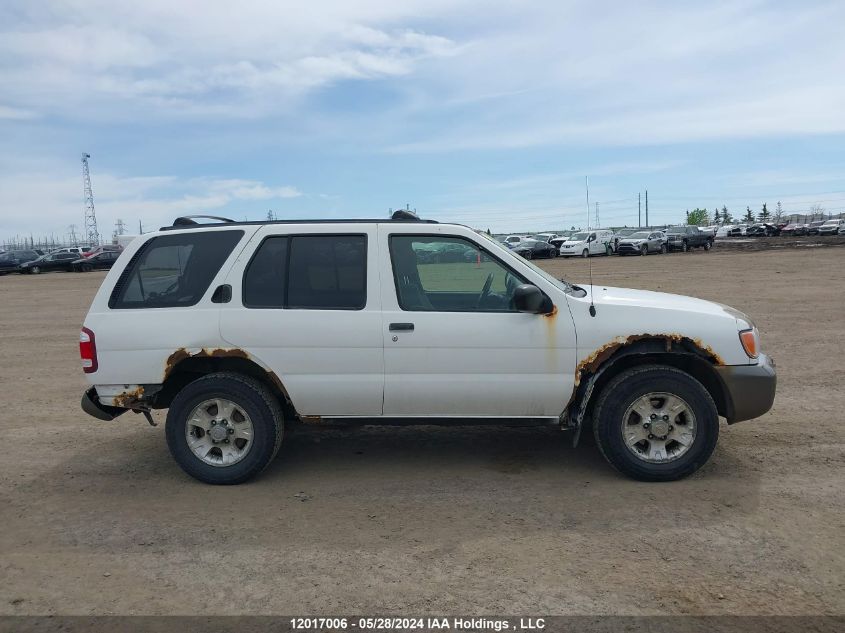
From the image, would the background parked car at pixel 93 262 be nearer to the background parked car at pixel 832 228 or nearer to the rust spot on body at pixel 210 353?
the rust spot on body at pixel 210 353

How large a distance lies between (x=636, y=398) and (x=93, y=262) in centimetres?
4580

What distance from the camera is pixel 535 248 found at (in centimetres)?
4659

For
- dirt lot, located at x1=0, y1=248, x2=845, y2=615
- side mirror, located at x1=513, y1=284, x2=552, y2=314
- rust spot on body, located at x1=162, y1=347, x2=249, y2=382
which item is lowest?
dirt lot, located at x1=0, y1=248, x2=845, y2=615

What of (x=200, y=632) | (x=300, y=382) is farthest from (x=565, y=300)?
Result: (x=200, y=632)

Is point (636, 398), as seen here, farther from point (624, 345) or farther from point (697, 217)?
point (697, 217)

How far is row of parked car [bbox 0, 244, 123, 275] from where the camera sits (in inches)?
1730

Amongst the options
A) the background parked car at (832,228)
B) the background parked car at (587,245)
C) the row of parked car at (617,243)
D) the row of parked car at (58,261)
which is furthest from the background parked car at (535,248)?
the background parked car at (832,228)

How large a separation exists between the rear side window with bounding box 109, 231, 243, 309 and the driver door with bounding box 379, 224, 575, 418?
126cm

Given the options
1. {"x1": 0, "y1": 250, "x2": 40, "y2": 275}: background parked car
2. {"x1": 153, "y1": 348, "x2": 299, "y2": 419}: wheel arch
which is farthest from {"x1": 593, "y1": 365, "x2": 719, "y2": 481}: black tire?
{"x1": 0, "y1": 250, "x2": 40, "y2": 275}: background parked car

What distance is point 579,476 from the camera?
208 inches

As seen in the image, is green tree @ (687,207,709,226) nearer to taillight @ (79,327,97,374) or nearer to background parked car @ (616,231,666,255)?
background parked car @ (616,231,666,255)

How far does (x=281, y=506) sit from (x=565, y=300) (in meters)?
2.40

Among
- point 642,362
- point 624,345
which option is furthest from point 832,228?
point 624,345

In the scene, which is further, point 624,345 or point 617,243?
point 617,243
